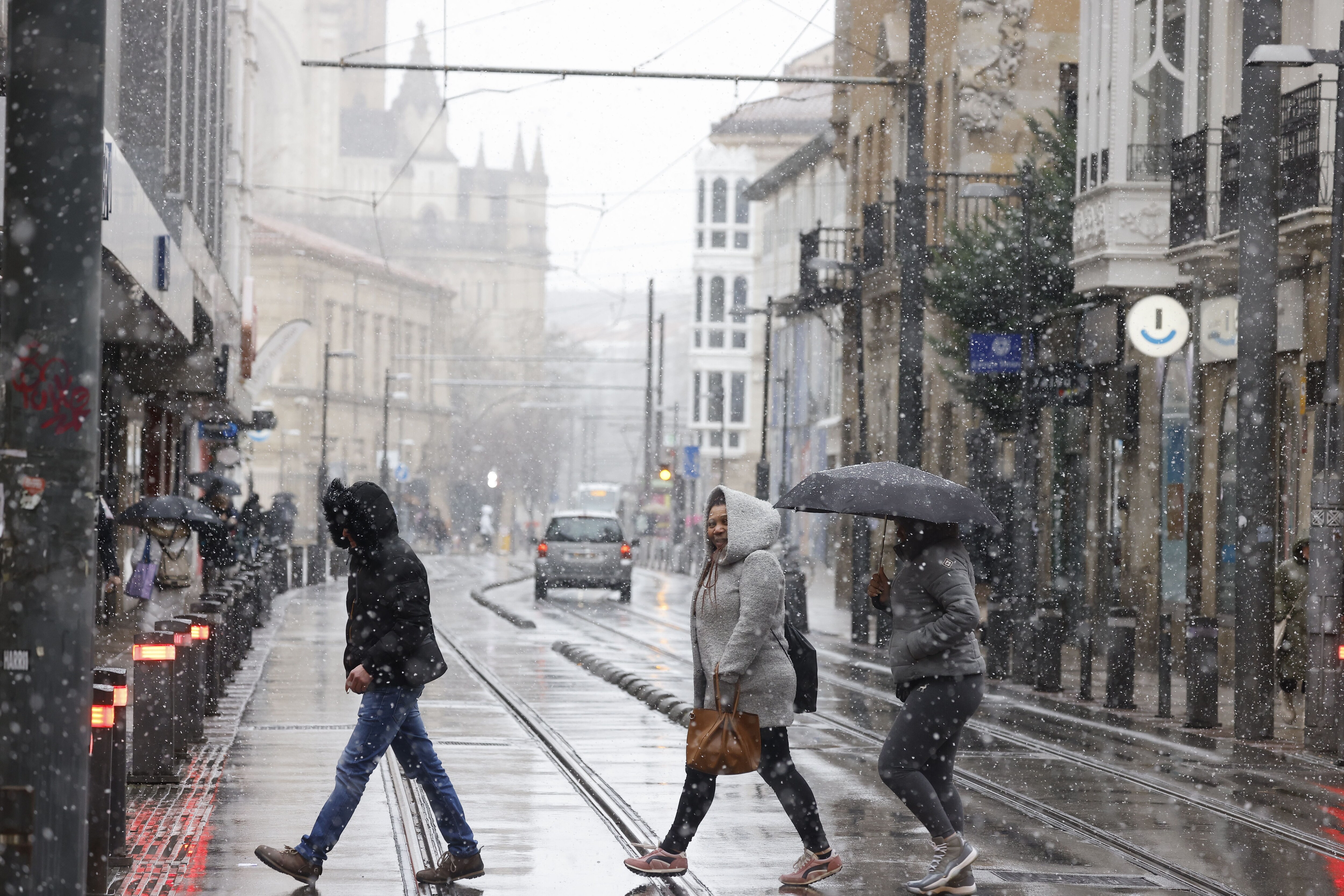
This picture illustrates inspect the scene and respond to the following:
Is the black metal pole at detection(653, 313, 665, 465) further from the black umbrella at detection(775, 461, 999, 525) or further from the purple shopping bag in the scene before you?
the black umbrella at detection(775, 461, 999, 525)

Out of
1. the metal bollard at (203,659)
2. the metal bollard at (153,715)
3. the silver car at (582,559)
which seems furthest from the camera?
the silver car at (582,559)

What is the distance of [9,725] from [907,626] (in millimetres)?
4080

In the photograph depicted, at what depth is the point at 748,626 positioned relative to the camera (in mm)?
8484

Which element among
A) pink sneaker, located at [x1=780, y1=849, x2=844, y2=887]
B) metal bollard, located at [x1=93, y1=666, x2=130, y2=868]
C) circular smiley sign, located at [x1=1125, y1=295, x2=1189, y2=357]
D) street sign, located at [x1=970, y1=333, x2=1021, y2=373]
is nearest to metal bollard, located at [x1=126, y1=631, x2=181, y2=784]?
metal bollard, located at [x1=93, y1=666, x2=130, y2=868]

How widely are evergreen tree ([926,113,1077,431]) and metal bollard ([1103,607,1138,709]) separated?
10762 millimetres

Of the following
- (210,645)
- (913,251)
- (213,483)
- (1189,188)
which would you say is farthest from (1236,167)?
(213,483)

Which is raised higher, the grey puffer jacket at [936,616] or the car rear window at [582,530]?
the grey puffer jacket at [936,616]

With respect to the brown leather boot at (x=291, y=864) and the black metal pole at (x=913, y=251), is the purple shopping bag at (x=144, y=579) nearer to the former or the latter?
the black metal pole at (x=913, y=251)

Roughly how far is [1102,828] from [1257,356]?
20.1 ft

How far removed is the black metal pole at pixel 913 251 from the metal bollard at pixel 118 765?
1763 centimetres

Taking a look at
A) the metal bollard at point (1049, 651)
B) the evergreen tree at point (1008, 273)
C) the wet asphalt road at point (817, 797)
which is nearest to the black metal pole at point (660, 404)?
the evergreen tree at point (1008, 273)

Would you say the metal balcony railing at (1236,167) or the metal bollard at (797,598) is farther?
the metal bollard at (797,598)

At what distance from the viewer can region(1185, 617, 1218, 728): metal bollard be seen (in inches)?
638

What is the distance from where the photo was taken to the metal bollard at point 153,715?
37.8 feet
